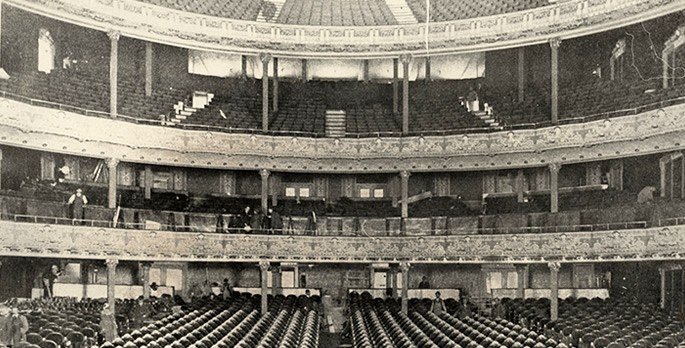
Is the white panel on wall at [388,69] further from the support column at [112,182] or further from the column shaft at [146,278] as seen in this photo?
the support column at [112,182]

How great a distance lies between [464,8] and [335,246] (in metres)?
11.8

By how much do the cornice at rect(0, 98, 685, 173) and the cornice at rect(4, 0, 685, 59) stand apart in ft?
12.2

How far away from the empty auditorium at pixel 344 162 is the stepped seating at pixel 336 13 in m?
0.12

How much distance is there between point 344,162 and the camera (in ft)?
114

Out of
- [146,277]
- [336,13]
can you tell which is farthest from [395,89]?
[146,277]

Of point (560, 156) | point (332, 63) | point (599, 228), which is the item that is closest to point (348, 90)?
point (332, 63)

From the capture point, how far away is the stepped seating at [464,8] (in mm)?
35250

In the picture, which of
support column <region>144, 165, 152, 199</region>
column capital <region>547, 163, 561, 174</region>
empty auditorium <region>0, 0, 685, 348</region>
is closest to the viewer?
empty auditorium <region>0, 0, 685, 348</region>

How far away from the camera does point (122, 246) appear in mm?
29188

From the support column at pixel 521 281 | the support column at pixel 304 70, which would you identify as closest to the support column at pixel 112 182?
the support column at pixel 304 70

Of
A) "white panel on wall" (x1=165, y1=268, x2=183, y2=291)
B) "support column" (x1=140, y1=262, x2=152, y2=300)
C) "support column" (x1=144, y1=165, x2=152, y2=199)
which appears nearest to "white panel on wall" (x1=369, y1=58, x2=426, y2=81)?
"support column" (x1=144, y1=165, x2=152, y2=199)

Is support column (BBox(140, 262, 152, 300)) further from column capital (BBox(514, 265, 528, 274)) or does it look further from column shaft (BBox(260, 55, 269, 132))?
column capital (BBox(514, 265, 528, 274))

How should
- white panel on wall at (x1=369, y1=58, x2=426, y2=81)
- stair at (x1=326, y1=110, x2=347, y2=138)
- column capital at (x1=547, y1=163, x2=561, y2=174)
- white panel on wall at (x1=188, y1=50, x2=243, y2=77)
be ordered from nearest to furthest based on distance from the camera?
column capital at (x1=547, y1=163, x2=561, y2=174) → stair at (x1=326, y1=110, x2=347, y2=138) → white panel on wall at (x1=188, y1=50, x2=243, y2=77) → white panel on wall at (x1=369, y1=58, x2=426, y2=81)

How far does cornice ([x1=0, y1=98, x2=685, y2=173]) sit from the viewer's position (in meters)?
28.4
